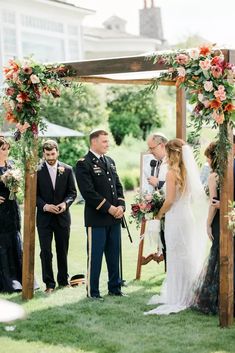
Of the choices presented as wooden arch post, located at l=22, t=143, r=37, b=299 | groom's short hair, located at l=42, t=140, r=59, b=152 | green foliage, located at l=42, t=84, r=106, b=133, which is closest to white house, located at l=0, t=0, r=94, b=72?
green foliage, located at l=42, t=84, r=106, b=133

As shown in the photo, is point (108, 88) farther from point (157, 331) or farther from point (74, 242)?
point (157, 331)

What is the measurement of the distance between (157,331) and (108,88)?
2607 cm

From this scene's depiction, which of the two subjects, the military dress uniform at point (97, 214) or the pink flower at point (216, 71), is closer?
the pink flower at point (216, 71)

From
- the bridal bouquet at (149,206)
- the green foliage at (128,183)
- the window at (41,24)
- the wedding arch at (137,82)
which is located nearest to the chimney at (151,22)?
the window at (41,24)

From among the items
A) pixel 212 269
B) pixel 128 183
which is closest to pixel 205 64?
pixel 212 269

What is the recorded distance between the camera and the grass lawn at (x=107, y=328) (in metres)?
6.87

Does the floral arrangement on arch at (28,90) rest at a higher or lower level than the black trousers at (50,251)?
higher

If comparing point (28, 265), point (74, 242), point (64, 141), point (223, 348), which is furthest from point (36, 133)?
point (64, 141)

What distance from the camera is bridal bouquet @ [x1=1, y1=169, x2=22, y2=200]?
30.1 ft

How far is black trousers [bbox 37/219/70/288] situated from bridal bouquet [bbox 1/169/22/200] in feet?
2.12

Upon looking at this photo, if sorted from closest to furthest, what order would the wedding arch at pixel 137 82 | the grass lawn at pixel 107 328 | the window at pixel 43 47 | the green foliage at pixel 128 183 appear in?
the grass lawn at pixel 107 328 → the wedding arch at pixel 137 82 → the green foliage at pixel 128 183 → the window at pixel 43 47

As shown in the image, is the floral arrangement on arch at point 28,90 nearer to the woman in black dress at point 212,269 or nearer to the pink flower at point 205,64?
the pink flower at point 205,64

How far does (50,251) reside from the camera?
31.5ft

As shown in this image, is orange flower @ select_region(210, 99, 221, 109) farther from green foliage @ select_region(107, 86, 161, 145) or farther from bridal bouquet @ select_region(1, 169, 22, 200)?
green foliage @ select_region(107, 86, 161, 145)
